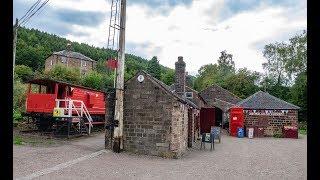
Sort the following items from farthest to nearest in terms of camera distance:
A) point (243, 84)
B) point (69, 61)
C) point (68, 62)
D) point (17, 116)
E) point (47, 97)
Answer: point (69, 61), point (68, 62), point (243, 84), point (17, 116), point (47, 97)

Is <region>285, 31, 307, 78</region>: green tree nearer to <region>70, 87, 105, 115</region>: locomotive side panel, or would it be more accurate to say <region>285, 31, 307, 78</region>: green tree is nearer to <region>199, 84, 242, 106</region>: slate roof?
<region>199, 84, 242, 106</region>: slate roof

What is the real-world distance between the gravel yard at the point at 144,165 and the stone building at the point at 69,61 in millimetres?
63431

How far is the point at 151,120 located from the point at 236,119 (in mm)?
17992

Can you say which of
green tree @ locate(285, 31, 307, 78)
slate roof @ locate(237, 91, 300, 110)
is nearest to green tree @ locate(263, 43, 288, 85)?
green tree @ locate(285, 31, 307, 78)

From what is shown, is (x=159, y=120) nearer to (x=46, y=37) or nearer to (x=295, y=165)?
(x=295, y=165)

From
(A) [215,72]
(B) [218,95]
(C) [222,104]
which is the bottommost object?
(C) [222,104]

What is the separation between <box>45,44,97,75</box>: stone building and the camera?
78750 millimetres

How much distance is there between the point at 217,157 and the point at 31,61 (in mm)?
69013

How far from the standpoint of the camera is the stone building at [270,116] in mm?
32250

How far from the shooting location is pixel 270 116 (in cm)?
3266

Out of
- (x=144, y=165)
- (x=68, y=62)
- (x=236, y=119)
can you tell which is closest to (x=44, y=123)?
(x=144, y=165)

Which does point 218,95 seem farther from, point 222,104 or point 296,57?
point 296,57

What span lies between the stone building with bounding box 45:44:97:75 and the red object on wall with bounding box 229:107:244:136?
51.5m
